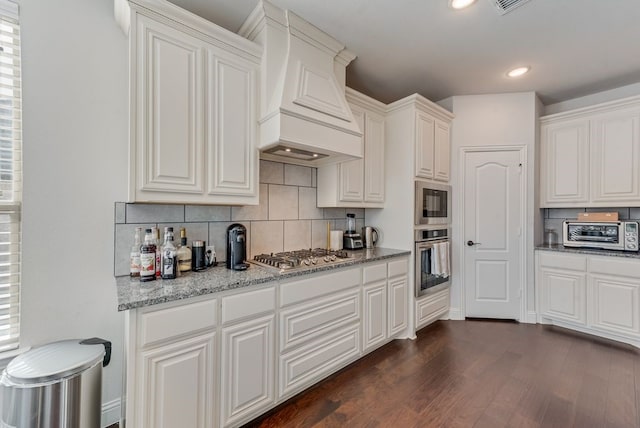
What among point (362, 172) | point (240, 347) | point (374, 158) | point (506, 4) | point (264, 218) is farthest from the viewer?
point (374, 158)

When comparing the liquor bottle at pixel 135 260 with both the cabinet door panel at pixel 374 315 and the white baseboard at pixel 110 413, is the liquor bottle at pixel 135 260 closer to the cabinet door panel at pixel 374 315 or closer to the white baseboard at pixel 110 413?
the white baseboard at pixel 110 413

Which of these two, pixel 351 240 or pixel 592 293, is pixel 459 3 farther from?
pixel 592 293

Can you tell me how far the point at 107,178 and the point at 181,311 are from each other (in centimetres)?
101

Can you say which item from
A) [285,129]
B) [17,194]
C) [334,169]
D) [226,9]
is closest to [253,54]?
[226,9]

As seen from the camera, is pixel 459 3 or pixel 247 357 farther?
pixel 459 3

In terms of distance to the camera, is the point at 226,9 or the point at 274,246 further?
the point at 274,246

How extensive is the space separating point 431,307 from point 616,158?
8.22ft

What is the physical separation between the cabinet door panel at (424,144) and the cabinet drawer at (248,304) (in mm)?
1990

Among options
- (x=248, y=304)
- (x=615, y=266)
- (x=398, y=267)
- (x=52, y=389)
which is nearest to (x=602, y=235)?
(x=615, y=266)

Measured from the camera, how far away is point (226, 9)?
6.32 ft

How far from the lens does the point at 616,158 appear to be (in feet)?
9.48

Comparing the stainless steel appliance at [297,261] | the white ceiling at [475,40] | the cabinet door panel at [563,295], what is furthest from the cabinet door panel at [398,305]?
the white ceiling at [475,40]

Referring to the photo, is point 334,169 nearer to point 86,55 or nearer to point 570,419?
point 86,55

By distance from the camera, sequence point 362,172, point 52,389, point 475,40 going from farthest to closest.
→ point 362,172 → point 475,40 → point 52,389
